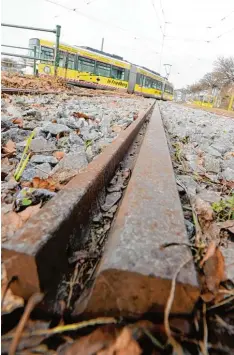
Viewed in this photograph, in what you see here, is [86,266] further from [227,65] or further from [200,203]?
[227,65]

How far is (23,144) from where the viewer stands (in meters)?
1.54

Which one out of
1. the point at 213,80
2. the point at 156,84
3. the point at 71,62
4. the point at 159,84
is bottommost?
the point at 71,62

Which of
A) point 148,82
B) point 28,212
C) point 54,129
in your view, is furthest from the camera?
point 148,82

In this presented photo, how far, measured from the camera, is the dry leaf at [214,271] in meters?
0.56

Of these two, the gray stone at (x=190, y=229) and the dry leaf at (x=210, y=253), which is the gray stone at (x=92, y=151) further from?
the dry leaf at (x=210, y=253)

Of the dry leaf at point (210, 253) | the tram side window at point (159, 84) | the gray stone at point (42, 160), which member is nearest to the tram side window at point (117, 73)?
the tram side window at point (159, 84)

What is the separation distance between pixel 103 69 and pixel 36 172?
13.3 m

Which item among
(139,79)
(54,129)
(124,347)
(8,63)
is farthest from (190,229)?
(139,79)

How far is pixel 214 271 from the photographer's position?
0.58 metres

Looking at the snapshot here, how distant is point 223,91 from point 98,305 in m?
42.6

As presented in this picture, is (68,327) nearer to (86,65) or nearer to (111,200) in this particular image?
(111,200)

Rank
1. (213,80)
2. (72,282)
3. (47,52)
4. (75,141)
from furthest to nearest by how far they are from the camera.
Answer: (213,80)
(47,52)
(75,141)
(72,282)

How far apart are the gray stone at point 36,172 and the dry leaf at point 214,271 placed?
80cm

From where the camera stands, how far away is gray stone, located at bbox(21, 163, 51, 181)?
3.66 feet
